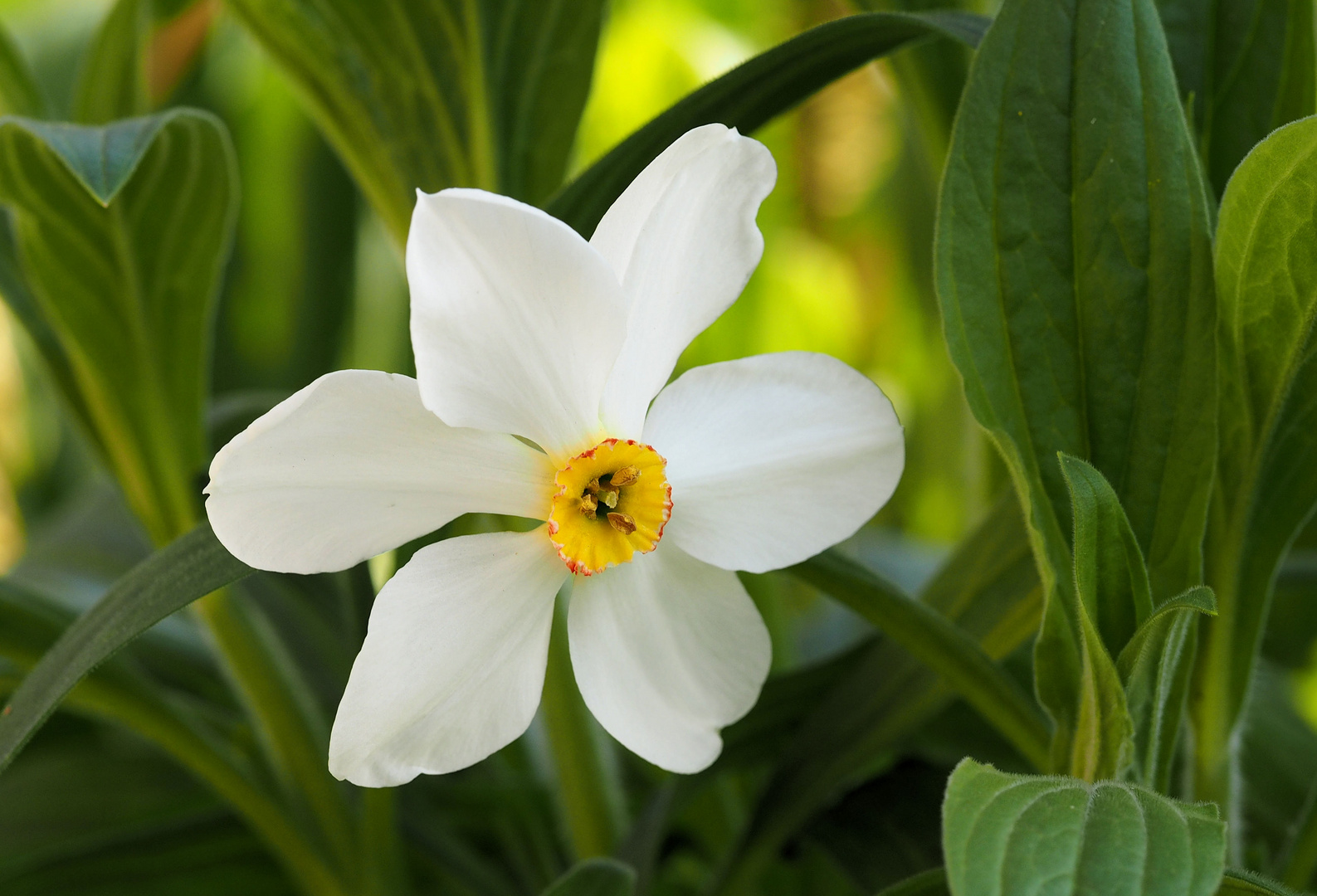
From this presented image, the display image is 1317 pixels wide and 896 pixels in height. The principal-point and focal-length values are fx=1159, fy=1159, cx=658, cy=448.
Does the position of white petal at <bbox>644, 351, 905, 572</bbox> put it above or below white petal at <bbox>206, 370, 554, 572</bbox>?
below

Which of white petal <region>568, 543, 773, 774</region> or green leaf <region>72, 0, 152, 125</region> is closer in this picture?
white petal <region>568, 543, 773, 774</region>

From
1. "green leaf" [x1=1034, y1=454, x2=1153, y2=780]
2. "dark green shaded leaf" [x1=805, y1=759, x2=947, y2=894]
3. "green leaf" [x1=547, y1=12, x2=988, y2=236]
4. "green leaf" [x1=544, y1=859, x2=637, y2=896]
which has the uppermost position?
"green leaf" [x1=547, y1=12, x2=988, y2=236]

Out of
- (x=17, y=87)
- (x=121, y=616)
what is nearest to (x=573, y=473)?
(x=121, y=616)

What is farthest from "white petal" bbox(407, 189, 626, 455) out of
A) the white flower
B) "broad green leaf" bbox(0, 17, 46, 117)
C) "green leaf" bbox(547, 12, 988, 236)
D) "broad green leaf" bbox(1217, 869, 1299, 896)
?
"broad green leaf" bbox(0, 17, 46, 117)

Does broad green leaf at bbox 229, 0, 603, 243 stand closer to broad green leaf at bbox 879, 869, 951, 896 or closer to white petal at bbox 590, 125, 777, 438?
white petal at bbox 590, 125, 777, 438

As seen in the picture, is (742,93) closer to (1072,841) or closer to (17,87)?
(1072,841)

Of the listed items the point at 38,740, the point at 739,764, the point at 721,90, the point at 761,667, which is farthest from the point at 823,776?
the point at 38,740
